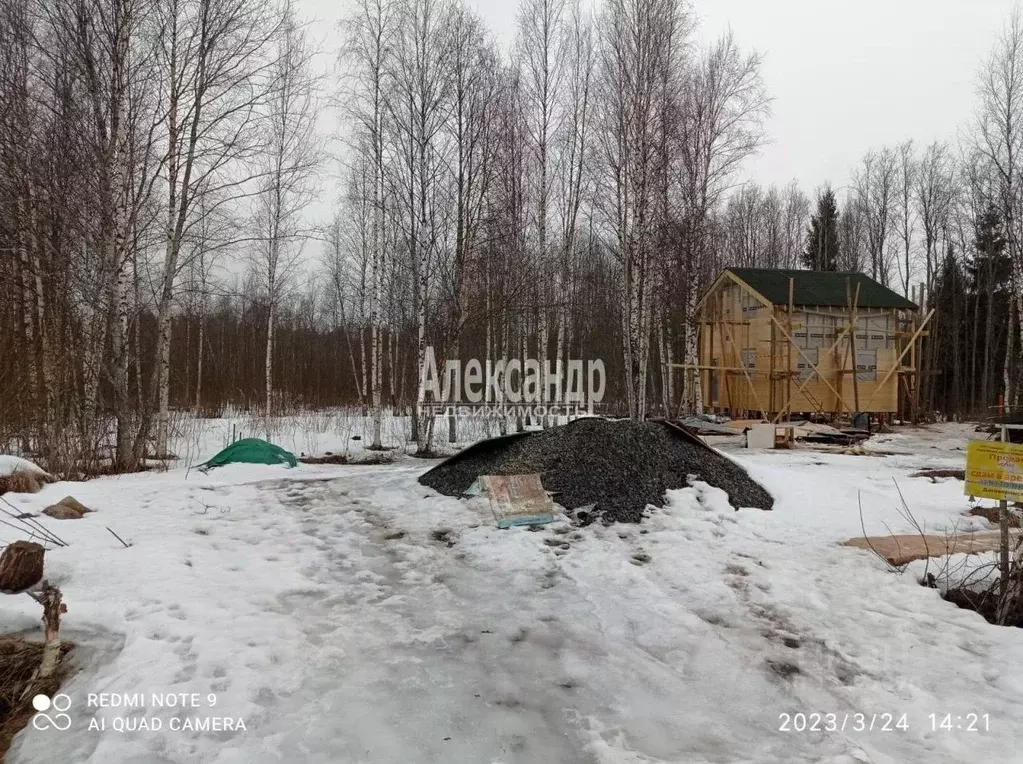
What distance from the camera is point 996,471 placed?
388cm

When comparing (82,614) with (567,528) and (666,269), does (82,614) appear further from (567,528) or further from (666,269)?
(666,269)

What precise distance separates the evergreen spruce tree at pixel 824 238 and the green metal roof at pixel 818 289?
13.5 metres

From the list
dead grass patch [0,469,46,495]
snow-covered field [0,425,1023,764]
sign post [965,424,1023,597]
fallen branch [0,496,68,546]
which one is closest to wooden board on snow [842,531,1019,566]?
snow-covered field [0,425,1023,764]

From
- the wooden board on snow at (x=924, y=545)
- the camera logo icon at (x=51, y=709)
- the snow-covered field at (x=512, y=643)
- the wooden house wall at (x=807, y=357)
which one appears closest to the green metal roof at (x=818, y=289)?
the wooden house wall at (x=807, y=357)

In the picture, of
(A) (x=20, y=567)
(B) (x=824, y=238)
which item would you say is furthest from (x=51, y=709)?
(B) (x=824, y=238)

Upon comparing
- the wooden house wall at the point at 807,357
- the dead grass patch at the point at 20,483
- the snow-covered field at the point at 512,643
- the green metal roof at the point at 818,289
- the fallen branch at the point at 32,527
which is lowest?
the snow-covered field at the point at 512,643

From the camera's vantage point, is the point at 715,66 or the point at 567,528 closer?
the point at 567,528

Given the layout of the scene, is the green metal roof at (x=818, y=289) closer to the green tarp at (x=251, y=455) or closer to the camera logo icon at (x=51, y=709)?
the green tarp at (x=251, y=455)

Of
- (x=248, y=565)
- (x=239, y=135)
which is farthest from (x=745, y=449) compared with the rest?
(x=239, y=135)

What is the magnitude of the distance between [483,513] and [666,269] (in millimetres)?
12964

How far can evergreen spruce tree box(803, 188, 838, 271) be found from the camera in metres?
33.6

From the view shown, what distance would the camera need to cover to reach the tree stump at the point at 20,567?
3.87 m

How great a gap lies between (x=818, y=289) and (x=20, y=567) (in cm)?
2231

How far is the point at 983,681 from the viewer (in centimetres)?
320
